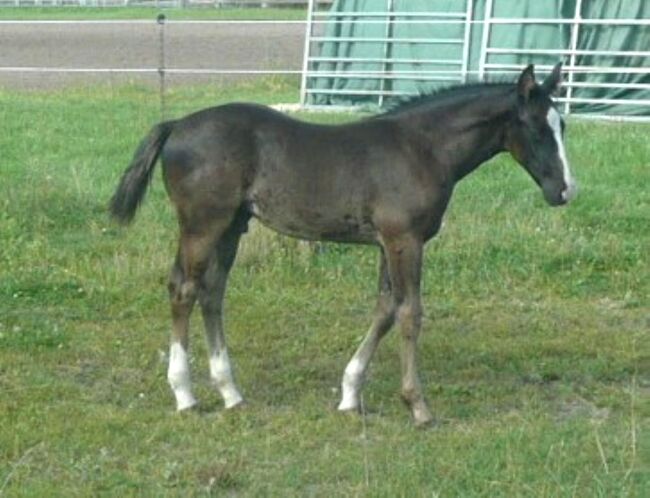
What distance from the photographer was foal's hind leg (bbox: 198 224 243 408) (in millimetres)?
8453

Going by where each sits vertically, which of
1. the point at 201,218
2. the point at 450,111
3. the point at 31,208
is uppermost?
the point at 450,111

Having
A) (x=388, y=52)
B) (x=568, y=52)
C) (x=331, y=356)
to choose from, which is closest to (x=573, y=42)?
(x=568, y=52)

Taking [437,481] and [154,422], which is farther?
[154,422]

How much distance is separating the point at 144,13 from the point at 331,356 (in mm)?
43458

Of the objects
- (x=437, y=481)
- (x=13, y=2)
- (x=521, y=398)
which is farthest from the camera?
(x=13, y=2)

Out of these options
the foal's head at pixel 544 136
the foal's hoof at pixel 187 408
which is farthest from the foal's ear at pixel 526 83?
the foal's hoof at pixel 187 408

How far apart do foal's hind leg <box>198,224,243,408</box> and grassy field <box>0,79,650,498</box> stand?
136 mm

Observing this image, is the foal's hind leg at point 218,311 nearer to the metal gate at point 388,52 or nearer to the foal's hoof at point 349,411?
the foal's hoof at point 349,411

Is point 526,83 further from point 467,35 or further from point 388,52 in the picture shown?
point 388,52

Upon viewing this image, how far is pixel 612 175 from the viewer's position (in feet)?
49.6

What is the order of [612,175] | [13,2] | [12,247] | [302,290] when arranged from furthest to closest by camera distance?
1. [13,2]
2. [612,175]
3. [12,247]
4. [302,290]

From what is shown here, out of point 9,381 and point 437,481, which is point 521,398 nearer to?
point 437,481

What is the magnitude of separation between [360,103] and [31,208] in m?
12.2

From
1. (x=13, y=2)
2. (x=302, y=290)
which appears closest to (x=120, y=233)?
(x=302, y=290)
